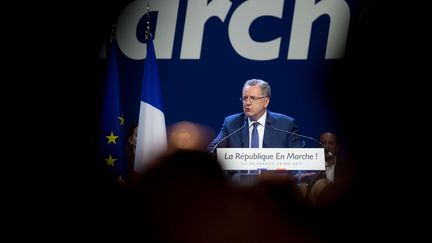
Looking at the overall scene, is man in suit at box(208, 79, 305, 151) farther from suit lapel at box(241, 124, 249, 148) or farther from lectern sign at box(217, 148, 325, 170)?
lectern sign at box(217, 148, 325, 170)

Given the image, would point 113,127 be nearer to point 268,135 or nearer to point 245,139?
point 245,139

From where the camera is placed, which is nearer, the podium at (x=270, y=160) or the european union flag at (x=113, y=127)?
the podium at (x=270, y=160)

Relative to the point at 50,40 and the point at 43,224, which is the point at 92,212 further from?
the point at 50,40

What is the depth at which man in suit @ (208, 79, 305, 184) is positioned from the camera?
18.1ft

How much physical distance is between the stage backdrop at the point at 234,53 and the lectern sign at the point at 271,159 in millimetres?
1847

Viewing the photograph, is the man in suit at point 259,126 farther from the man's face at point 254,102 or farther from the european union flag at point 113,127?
the european union flag at point 113,127

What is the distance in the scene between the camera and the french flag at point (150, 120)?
5828 millimetres

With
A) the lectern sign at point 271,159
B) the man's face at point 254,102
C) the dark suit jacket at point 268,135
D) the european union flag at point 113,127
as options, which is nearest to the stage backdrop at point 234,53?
the european union flag at point 113,127

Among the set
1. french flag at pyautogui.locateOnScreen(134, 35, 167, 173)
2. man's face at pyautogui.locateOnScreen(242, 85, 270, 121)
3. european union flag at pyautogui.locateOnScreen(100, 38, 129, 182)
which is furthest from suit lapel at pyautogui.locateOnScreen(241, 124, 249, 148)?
european union flag at pyautogui.locateOnScreen(100, 38, 129, 182)

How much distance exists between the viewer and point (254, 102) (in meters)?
5.60

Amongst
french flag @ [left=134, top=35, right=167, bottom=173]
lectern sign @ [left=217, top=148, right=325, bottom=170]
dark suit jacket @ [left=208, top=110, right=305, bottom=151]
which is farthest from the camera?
french flag @ [left=134, top=35, right=167, bottom=173]

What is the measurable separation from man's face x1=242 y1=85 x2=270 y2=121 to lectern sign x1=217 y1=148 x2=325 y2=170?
2.86 feet

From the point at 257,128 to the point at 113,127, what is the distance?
1.45 m

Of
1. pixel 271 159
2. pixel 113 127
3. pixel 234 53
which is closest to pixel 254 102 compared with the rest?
pixel 271 159
